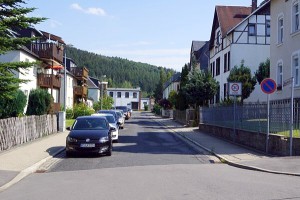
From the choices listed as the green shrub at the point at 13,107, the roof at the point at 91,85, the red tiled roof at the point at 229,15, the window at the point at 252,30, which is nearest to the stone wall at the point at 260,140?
the green shrub at the point at 13,107

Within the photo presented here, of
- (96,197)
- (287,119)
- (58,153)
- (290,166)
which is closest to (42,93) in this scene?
(58,153)

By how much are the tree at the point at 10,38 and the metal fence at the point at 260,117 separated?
9.14 m

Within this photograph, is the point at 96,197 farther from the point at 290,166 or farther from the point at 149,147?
the point at 149,147

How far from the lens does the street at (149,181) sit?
933 centimetres

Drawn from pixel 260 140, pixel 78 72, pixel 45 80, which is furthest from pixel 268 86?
pixel 78 72

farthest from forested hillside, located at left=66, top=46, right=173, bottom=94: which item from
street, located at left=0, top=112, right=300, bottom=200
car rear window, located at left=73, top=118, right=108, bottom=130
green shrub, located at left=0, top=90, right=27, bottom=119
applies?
street, located at left=0, top=112, right=300, bottom=200

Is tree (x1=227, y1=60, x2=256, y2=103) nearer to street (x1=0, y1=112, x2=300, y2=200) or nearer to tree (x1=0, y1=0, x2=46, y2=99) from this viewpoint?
street (x1=0, y1=112, x2=300, y2=200)

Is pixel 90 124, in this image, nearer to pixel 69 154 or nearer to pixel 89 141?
pixel 69 154

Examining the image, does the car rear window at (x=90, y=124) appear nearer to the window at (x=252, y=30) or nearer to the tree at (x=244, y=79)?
the tree at (x=244, y=79)

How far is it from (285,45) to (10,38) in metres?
17.0

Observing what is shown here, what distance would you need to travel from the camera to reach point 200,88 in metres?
40.8

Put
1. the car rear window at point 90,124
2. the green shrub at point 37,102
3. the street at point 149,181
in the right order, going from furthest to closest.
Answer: the green shrub at point 37,102 < the car rear window at point 90,124 < the street at point 149,181

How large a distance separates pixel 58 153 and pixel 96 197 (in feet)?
32.5

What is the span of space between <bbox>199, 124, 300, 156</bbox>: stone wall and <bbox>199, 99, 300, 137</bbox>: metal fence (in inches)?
9.2
